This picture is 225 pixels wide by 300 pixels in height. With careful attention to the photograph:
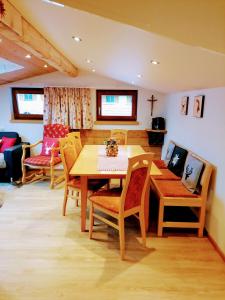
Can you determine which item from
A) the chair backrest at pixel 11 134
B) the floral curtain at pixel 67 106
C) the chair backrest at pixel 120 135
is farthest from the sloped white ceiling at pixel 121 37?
the chair backrest at pixel 11 134

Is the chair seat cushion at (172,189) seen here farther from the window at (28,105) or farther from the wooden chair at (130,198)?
the window at (28,105)

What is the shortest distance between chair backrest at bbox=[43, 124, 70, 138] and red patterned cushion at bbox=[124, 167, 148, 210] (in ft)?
9.35

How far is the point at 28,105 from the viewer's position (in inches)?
208

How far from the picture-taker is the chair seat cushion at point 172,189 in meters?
2.61

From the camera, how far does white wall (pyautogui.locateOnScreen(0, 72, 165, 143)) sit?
A: 199 inches

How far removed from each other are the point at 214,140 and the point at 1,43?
255cm

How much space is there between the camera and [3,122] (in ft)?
17.2

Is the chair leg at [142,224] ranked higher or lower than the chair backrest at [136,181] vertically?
lower

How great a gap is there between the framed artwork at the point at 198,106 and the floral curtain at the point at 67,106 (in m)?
2.52

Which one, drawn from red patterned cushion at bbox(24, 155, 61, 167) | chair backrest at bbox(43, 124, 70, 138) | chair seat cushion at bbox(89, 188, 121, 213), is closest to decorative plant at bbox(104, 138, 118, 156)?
chair seat cushion at bbox(89, 188, 121, 213)

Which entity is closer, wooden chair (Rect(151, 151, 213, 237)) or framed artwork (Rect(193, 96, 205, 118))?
wooden chair (Rect(151, 151, 213, 237))

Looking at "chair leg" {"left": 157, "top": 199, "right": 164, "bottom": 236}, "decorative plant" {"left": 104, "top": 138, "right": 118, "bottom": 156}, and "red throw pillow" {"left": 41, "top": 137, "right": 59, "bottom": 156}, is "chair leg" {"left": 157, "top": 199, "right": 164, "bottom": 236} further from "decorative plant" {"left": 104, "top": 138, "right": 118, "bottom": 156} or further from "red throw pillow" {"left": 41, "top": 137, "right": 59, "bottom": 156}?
"red throw pillow" {"left": 41, "top": 137, "right": 59, "bottom": 156}

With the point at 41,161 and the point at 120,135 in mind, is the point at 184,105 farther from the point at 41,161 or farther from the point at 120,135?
the point at 41,161

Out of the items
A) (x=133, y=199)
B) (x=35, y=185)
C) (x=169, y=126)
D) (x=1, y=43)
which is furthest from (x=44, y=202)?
(x=169, y=126)
